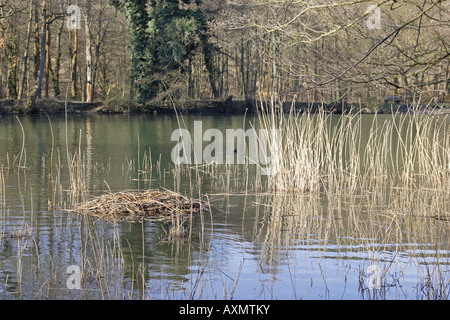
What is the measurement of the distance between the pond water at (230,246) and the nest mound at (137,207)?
242mm

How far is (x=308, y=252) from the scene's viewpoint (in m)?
6.79

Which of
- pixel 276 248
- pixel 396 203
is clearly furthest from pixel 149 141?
pixel 276 248

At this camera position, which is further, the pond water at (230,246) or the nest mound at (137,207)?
the nest mound at (137,207)

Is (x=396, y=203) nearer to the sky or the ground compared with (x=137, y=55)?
nearer to the ground

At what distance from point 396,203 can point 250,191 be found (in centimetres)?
278

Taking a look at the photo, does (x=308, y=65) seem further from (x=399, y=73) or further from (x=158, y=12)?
(x=158, y=12)

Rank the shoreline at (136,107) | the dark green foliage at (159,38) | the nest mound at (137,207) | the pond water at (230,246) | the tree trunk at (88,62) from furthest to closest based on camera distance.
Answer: the tree trunk at (88,62) < the dark green foliage at (159,38) < the shoreline at (136,107) < the nest mound at (137,207) < the pond water at (230,246)

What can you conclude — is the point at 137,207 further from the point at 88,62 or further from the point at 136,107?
the point at 88,62

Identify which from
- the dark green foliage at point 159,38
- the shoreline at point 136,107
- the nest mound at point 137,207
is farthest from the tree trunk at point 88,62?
the nest mound at point 137,207

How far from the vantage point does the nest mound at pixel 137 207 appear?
27.7 feet

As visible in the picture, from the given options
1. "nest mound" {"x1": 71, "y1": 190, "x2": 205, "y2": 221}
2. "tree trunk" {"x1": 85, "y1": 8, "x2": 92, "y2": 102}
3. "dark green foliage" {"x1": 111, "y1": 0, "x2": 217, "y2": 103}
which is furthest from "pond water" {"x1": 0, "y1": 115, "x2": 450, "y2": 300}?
"tree trunk" {"x1": 85, "y1": 8, "x2": 92, "y2": 102}

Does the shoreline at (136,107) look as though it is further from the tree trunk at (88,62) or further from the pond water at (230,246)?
the pond water at (230,246)

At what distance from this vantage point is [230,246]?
23.1 feet
